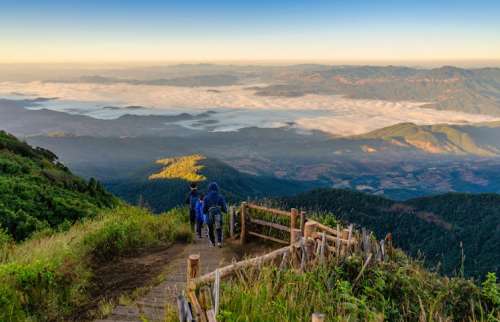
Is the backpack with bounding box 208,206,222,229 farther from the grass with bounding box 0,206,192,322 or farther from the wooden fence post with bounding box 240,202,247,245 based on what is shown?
the grass with bounding box 0,206,192,322

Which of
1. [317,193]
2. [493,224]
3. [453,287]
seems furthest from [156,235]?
[317,193]

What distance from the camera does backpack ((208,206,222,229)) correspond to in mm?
14273

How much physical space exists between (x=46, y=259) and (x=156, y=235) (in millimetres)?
5256

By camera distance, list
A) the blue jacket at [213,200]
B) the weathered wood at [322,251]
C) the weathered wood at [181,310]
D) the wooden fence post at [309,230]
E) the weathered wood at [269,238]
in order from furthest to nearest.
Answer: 1. the weathered wood at [269,238]
2. the blue jacket at [213,200]
3. the wooden fence post at [309,230]
4. the weathered wood at [322,251]
5. the weathered wood at [181,310]

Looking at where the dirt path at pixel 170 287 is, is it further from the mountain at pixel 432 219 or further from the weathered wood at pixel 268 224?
the mountain at pixel 432 219

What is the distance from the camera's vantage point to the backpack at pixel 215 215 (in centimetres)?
1427

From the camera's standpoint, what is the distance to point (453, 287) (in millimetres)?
9188

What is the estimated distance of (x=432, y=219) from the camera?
88125 millimetres

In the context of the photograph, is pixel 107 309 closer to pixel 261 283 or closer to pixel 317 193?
pixel 261 283

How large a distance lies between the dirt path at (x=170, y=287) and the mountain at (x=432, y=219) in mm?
57809

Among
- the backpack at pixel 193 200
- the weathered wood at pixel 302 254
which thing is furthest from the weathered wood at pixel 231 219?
the weathered wood at pixel 302 254

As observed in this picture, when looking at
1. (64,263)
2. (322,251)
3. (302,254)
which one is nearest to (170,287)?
(64,263)

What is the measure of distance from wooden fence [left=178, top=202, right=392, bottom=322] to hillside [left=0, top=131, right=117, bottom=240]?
7.81 metres

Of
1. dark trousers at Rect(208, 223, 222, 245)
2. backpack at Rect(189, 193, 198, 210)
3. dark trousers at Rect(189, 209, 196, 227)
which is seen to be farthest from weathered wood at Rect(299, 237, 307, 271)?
dark trousers at Rect(189, 209, 196, 227)
